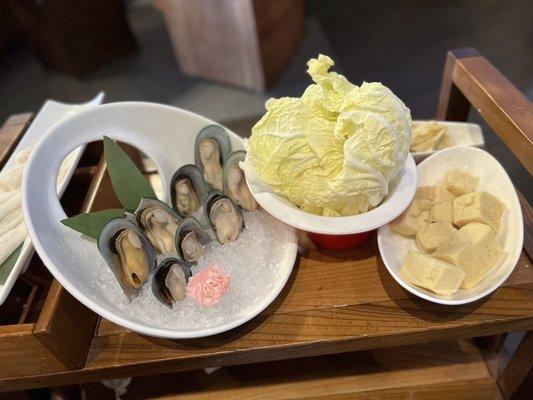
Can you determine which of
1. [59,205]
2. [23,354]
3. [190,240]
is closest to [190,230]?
[190,240]

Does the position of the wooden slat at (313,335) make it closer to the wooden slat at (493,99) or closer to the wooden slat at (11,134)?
the wooden slat at (493,99)

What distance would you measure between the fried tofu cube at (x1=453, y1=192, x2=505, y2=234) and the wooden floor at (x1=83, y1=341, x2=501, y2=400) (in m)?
0.39

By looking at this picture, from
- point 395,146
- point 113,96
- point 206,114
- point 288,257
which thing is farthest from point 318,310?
point 113,96

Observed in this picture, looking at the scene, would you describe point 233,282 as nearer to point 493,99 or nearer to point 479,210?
point 479,210

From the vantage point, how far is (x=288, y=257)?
0.89 meters

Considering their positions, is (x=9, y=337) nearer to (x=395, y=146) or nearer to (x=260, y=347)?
(x=260, y=347)

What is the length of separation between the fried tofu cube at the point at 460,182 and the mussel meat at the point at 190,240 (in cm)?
54

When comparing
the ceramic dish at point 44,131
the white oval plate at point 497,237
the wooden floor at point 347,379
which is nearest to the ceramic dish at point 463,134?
the white oval plate at point 497,237

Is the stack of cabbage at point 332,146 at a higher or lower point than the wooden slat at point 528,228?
higher

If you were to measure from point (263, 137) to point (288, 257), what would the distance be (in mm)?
248

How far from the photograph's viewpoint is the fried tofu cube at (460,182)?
950 mm

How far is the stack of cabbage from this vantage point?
0.76 meters

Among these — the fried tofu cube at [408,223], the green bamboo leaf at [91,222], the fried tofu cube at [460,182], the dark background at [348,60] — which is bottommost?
the dark background at [348,60]

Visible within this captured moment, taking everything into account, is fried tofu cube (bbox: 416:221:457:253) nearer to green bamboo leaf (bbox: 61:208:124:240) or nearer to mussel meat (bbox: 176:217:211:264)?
mussel meat (bbox: 176:217:211:264)
